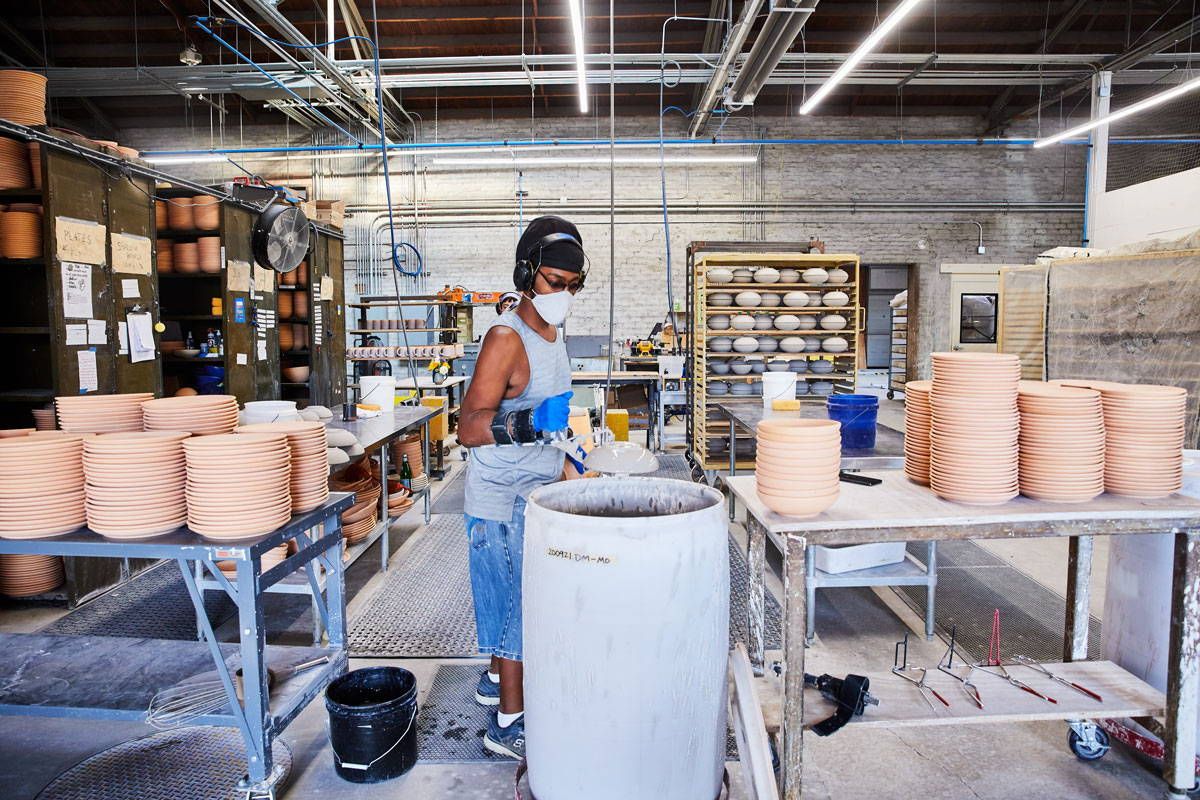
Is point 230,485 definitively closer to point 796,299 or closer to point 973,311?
point 796,299

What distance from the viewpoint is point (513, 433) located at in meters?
1.90

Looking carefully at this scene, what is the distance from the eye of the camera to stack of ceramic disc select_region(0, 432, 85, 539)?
5.88ft

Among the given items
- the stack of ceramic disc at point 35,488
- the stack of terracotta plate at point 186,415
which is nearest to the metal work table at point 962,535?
the stack of terracotta plate at point 186,415

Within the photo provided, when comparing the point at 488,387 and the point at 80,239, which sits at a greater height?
the point at 80,239

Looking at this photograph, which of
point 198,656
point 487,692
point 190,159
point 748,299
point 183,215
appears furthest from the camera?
point 190,159

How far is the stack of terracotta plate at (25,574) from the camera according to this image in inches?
128

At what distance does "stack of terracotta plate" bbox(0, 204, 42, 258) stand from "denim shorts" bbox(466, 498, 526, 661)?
122 inches

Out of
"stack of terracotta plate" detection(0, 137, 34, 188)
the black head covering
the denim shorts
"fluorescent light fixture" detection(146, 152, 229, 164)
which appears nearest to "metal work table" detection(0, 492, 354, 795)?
the denim shorts

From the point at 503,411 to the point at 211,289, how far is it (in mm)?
4550

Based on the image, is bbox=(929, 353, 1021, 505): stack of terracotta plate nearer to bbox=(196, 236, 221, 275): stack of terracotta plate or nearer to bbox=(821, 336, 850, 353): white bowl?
bbox=(821, 336, 850, 353): white bowl

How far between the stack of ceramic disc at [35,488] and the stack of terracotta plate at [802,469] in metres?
1.89

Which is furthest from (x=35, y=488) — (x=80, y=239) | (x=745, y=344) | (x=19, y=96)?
(x=745, y=344)

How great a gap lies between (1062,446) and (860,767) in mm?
1123

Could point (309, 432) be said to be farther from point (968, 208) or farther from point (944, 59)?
point (968, 208)
